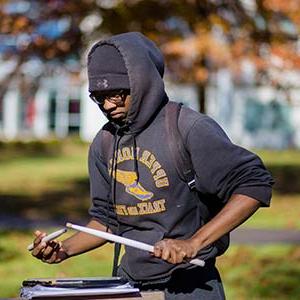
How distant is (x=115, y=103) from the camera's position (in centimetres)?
378

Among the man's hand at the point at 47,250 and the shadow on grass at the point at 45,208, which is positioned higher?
the man's hand at the point at 47,250

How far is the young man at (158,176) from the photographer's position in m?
3.66

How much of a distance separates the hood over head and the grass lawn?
13.5ft

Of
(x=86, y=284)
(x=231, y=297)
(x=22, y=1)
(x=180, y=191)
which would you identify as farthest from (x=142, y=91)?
(x=22, y=1)

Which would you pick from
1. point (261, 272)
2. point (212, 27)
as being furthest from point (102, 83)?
point (212, 27)

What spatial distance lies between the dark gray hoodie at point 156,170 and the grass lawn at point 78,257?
395cm

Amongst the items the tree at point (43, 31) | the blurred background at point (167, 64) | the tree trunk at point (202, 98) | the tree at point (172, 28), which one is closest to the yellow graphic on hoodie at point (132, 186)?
the blurred background at point (167, 64)

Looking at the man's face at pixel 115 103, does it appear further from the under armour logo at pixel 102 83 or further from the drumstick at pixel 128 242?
the drumstick at pixel 128 242

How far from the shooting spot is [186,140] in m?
3.73

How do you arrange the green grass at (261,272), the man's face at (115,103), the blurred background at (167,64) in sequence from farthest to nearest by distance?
the blurred background at (167,64), the green grass at (261,272), the man's face at (115,103)

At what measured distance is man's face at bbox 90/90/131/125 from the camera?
12.3 feet

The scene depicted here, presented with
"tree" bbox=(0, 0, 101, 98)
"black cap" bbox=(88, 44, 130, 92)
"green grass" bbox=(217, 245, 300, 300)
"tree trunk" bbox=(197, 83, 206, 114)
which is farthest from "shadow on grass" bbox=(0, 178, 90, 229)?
"black cap" bbox=(88, 44, 130, 92)

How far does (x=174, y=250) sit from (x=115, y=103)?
0.62 metres

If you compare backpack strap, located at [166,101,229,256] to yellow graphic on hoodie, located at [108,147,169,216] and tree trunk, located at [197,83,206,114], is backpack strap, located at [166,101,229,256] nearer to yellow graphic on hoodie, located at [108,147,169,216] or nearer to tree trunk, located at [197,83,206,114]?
yellow graphic on hoodie, located at [108,147,169,216]
